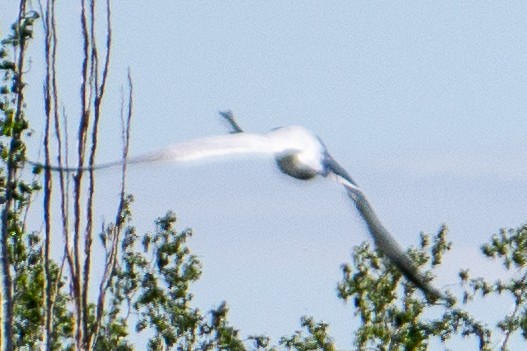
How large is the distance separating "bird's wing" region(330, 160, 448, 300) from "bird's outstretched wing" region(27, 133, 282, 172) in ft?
1.91

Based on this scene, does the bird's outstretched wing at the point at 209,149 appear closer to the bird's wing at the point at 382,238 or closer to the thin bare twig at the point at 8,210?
the bird's wing at the point at 382,238

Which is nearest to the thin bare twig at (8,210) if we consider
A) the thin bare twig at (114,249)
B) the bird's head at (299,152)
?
the thin bare twig at (114,249)

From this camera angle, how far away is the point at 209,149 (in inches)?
314

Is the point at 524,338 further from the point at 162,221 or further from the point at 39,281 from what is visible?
the point at 39,281

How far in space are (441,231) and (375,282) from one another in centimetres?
129

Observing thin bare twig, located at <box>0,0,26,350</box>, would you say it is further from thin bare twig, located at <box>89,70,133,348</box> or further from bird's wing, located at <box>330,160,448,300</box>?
bird's wing, located at <box>330,160,448,300</box>

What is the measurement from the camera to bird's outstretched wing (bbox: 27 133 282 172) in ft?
25.2

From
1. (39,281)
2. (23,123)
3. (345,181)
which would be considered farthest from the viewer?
(39,281)

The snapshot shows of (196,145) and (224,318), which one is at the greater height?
(224,318)

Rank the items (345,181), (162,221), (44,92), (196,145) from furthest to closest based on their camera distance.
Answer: (162,221) → (44,92) → (345,181) → (196,145)

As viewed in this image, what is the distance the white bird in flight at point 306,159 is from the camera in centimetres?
819

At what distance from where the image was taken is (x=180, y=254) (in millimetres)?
19875

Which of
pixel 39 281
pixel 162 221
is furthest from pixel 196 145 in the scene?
pixel 162 221

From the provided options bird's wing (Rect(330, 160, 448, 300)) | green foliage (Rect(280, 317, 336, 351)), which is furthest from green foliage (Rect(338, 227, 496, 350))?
bird's wing (Rect(330, 160, 448, 300))
